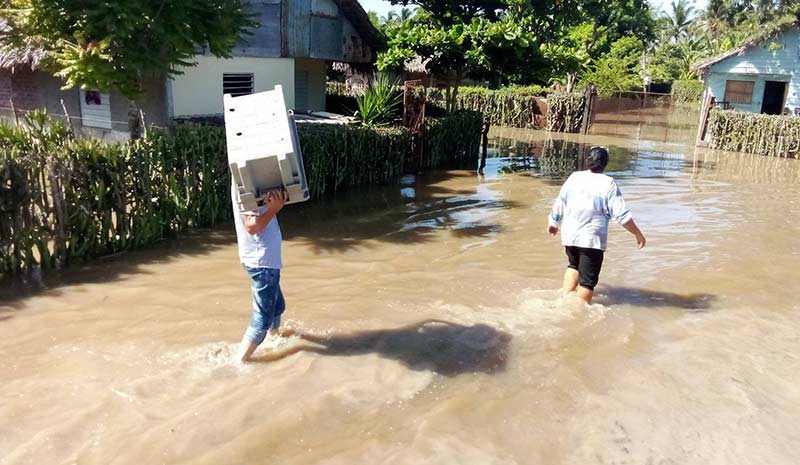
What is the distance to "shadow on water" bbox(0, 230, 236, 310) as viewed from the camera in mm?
6086

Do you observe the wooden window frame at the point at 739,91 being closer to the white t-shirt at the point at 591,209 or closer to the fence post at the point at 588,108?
the fence post at the point at 588,108

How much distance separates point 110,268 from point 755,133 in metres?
19.5

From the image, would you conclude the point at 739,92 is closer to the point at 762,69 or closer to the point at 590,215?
the point at 762,69

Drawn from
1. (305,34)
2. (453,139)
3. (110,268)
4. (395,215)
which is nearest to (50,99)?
(305,34)

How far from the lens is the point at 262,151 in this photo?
12.8ft

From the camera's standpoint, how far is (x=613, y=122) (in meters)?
26.1

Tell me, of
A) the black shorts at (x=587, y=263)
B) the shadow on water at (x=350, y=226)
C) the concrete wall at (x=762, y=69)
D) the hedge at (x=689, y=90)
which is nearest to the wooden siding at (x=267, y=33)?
the shadow on water at (x=350, y=226)

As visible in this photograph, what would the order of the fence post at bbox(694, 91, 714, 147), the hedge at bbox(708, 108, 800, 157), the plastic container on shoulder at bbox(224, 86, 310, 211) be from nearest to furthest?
the plastic container on shoulder at bbox(224, 86, 310, 211), the hedge at bbox(708, 108, 800, 157), the fence post at bbox(694, 91, 714, 147)

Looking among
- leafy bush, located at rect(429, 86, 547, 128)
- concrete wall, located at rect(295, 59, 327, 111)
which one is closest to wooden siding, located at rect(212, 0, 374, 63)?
concrete wall, located at rect(295, 59, 327, 111)

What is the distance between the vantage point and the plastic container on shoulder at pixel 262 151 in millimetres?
3883

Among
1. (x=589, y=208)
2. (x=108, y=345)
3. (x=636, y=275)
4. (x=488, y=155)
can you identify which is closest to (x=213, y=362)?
(x=108, y=345)

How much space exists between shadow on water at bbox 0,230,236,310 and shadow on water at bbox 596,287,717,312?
15.1 ft

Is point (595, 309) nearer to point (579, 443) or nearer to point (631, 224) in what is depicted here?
point (631, 224)

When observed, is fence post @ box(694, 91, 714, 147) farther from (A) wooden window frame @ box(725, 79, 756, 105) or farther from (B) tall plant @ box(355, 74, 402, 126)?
(B) tall plant @ box(355, 74, 402, 126)
